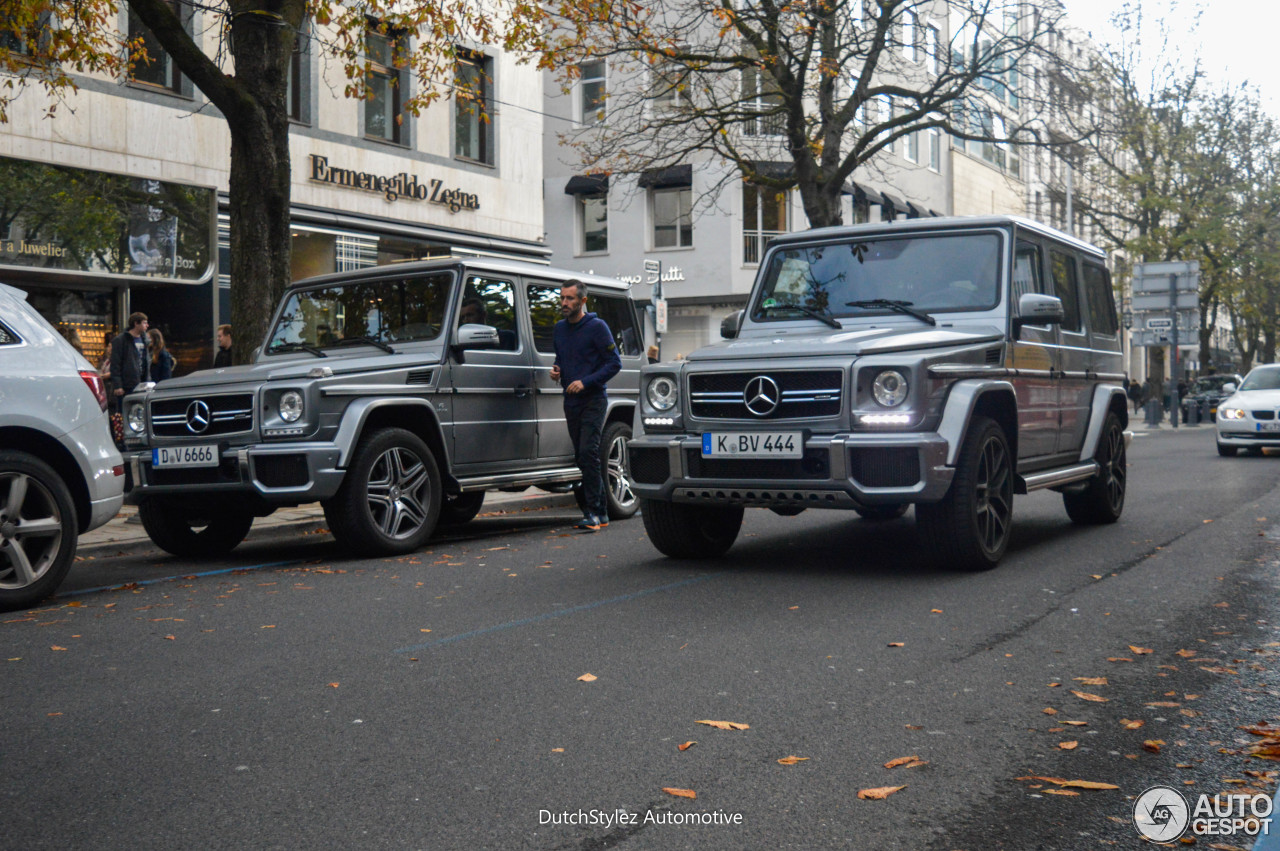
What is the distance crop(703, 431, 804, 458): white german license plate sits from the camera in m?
6.89

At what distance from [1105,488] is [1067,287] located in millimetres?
1671

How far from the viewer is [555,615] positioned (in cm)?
621

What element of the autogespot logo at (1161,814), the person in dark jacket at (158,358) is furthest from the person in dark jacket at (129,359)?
the autogespot logo at (1161,814)

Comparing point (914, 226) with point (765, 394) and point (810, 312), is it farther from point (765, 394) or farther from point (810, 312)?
point (765, 394)

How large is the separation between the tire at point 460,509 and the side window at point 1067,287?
4966 mm

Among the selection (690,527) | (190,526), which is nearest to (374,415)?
(190,526)

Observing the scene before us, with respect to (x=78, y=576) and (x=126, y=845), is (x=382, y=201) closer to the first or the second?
(x=78, y=576)

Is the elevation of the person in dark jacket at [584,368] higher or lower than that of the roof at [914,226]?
lower

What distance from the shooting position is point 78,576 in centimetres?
814

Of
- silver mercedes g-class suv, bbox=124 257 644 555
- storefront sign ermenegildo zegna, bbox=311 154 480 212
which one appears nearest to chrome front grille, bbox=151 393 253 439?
silver mercedes g-class suv, bbox=124 257 644 555

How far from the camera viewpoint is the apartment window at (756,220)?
37.4 meters

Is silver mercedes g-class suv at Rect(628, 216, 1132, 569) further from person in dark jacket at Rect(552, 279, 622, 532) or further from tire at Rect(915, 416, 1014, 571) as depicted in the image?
person in dark jacket at Rect(552, 279, 622, 532)

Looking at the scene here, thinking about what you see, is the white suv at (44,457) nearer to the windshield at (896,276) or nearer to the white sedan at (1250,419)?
the windshield at (896,276)

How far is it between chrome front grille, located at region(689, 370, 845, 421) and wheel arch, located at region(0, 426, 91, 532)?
3407 mm
